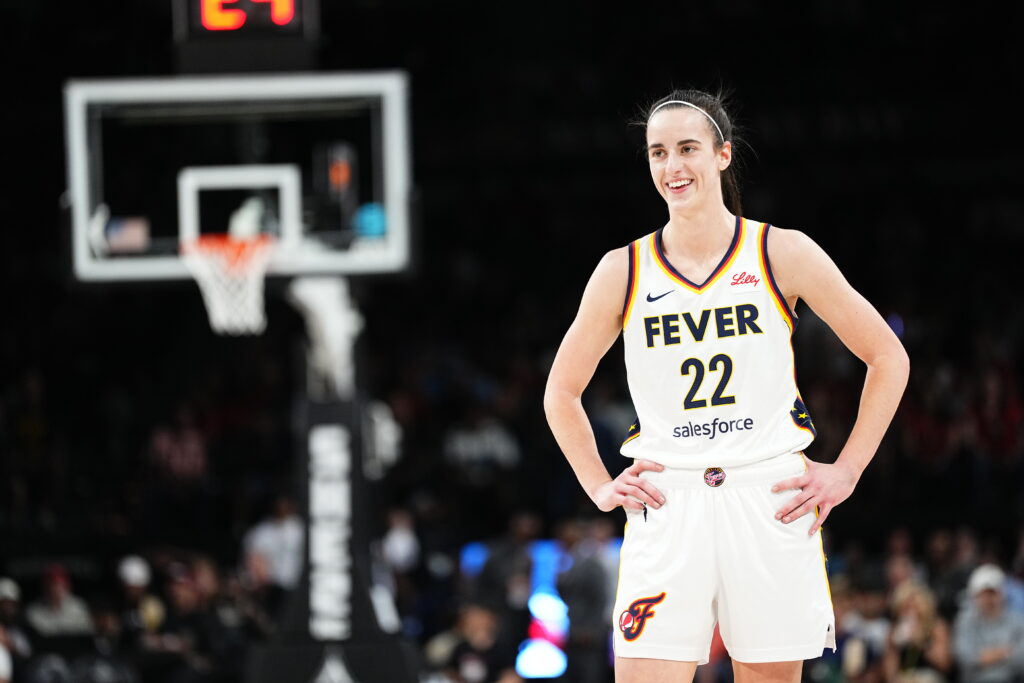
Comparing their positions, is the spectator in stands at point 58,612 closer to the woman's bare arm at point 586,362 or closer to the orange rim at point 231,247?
the orange rim at point 231,247

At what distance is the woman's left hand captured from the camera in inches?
172

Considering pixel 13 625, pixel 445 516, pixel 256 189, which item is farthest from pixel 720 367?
pixel 445 516

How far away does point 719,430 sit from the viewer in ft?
14.4

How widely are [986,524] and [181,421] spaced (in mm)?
8669

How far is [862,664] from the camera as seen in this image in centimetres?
1258

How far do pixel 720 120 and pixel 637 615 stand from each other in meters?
1.41

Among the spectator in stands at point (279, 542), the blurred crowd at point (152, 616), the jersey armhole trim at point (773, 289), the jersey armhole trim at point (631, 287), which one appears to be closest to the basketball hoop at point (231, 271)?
the blurred crowd at point (152, 616)

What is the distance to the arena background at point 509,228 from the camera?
1756 centimetres

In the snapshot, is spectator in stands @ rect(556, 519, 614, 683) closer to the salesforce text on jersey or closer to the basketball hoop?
the basketball hoop

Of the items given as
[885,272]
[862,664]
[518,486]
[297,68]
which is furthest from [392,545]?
[885,272]

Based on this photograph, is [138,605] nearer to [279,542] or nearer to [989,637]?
[279,542]

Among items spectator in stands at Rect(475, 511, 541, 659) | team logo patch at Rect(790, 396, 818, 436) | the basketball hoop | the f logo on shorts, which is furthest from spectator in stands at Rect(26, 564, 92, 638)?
team logo patch at Rect(790, 396, 818, 436)

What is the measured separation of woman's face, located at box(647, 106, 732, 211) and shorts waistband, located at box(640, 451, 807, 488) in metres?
0.74

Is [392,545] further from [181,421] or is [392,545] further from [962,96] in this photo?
[962,96]
